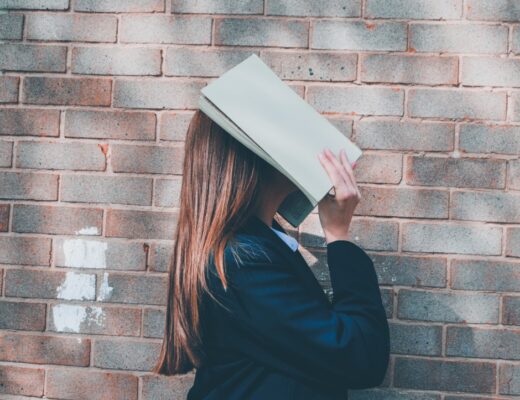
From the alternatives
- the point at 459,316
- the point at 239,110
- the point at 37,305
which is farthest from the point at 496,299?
the point at 37,305

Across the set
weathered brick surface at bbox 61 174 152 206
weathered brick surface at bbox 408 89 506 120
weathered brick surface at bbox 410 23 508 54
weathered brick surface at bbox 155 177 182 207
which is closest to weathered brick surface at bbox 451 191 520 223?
weathered brick surface at bbox 408 89 506 120

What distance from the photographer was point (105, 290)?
7.30 feet

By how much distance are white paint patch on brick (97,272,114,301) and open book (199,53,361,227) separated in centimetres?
93

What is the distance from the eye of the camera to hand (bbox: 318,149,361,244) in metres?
1.54

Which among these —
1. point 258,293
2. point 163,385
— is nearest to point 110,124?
point 163,385

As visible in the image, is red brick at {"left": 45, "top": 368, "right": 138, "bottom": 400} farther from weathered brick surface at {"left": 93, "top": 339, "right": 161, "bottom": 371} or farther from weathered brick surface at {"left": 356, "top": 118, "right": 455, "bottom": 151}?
weathered brick surface at {"left": 356, "top": 118, "right": 455, "bottom": 151}

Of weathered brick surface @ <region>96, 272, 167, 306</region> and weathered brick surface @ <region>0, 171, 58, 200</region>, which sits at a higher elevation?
weathered brick surface @ <region>0, 171, 58, 200</region>

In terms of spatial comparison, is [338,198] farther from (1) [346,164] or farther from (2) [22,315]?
(2) [22,315]

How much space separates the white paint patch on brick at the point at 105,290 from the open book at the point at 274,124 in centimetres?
93

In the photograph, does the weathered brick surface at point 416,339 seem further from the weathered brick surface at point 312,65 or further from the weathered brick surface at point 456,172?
the weathered brick surface at point 312,65

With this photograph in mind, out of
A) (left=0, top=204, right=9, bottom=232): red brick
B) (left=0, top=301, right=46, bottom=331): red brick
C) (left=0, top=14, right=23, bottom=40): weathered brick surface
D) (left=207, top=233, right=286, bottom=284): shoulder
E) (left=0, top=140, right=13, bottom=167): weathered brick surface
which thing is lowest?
(left=0, top=301, right=46, bottom=331): red brick

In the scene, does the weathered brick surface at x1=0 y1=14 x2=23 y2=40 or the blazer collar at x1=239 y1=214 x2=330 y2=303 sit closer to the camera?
the blazer collar at x1=239 y1=214 x2=330 y2=303

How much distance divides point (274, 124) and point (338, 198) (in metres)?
0.24

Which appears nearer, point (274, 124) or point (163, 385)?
point (274, 124)
